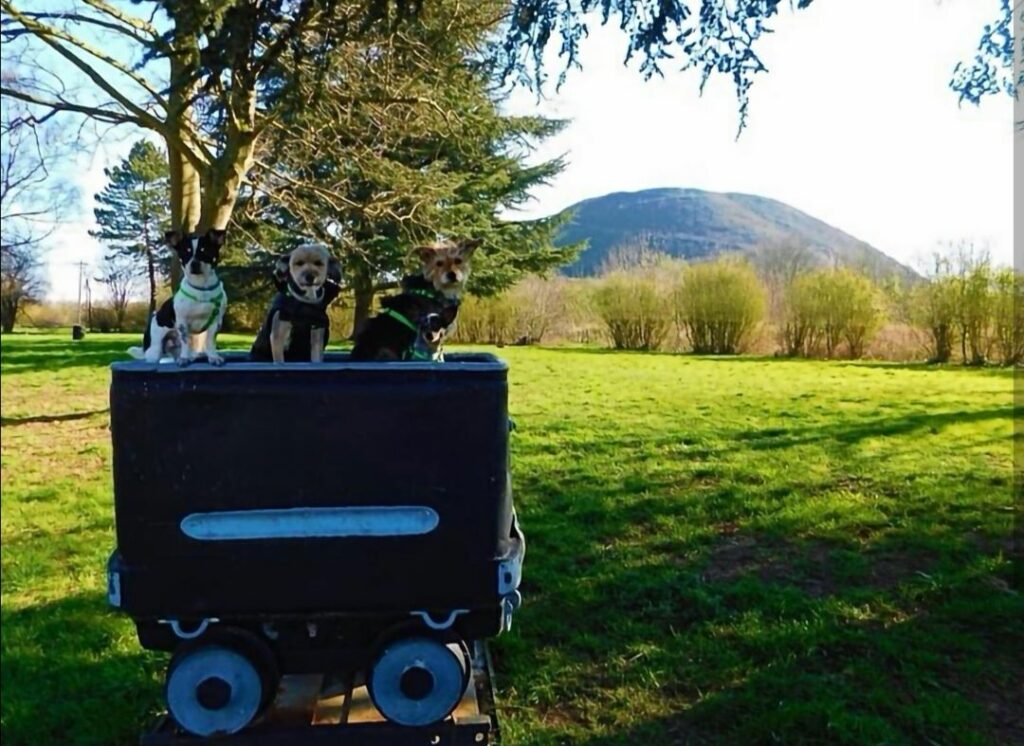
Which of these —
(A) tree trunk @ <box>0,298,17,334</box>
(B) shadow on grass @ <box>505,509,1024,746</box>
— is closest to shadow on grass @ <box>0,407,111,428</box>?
(A) tree trunk @ <box>0,298,17,334</box>

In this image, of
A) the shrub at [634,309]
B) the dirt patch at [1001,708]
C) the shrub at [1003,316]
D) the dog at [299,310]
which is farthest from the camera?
the shrub at [634,309]

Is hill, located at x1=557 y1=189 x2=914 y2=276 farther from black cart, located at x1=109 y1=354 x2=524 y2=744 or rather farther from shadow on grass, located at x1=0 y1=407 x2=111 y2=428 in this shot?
black cart, located at x1=109 y1=354 x2=524 y2=744

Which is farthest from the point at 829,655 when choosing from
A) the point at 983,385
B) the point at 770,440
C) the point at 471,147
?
the point at 983,385

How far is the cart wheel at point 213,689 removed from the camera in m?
1.53

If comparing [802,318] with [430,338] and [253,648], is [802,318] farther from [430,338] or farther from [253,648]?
[253,648]

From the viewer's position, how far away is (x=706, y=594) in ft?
10.7

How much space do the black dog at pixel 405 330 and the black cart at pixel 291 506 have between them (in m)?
0.49

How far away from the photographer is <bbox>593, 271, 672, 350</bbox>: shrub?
41.1ft

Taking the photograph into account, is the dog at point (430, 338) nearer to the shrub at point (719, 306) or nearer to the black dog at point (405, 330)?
the black dog at point (405, 330)

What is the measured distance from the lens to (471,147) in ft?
30.8

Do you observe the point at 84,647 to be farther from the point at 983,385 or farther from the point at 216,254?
the point at 983,385

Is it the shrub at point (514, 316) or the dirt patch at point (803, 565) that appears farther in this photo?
the shrub at point (514, 316)

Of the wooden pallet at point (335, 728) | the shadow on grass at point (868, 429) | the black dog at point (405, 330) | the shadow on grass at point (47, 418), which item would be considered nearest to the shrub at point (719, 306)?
the shadow on grass at point (868, 429)

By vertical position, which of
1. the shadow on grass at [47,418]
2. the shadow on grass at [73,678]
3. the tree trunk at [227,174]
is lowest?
the shadow on grass at [73,678]
